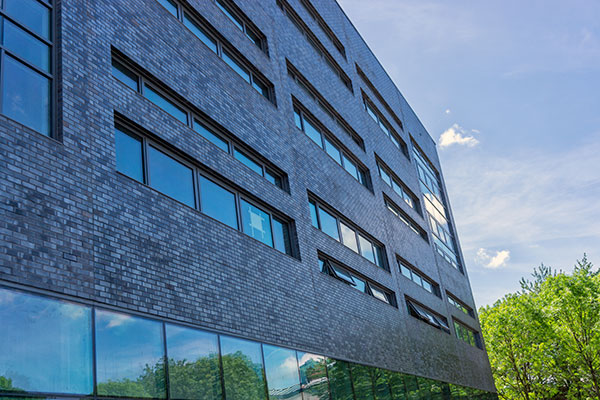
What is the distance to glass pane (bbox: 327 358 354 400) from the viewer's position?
1554cm

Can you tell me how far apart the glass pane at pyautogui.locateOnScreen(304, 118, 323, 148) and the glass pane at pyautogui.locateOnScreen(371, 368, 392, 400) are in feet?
27.8

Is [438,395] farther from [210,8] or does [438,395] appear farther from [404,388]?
[210,8]

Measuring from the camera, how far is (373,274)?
2172 centimetres

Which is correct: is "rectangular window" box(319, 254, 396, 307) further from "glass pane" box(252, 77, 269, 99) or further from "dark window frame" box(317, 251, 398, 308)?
"glass pane" box(252, 77, 269, 99)

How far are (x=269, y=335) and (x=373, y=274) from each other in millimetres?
9187

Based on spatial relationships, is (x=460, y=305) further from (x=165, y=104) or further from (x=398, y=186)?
(x=165, y=104)

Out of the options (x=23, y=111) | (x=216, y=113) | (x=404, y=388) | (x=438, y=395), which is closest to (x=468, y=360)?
(x=438, y=395)

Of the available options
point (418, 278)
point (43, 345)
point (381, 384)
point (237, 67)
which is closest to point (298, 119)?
point (237, 67)

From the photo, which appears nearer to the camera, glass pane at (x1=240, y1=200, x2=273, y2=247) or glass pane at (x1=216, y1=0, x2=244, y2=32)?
glass pane at (x1=240, y1=200, x2=273, y2=247)

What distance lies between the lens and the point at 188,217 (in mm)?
11883

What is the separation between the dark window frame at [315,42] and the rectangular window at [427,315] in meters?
10.5

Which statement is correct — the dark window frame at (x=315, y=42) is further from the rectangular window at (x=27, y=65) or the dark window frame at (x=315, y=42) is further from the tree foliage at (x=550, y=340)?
the tree foliage at (x=550, y=340)

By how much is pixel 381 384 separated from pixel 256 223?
7907 mm

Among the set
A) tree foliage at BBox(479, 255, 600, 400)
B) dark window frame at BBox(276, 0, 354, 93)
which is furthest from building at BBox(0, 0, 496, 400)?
tree foliage at BBox(479, 255, 600, 400)
